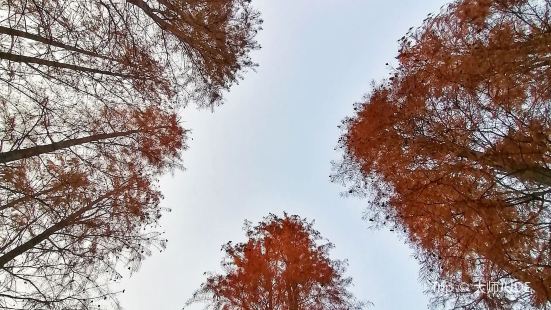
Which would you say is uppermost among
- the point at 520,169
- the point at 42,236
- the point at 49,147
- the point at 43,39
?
the point at 43,39

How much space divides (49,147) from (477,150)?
4.83 meters

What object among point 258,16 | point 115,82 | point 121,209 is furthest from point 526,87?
point 121,209

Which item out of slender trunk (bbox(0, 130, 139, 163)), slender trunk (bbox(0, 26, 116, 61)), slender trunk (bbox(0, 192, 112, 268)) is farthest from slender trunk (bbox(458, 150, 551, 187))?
slender trunk (bbox(0, 192, 112, 268))

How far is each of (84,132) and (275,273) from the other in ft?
14.2

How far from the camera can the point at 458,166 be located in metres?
4.75

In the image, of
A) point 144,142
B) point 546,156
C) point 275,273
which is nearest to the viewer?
Answer: point 546,156

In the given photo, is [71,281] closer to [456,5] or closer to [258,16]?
[258,16]

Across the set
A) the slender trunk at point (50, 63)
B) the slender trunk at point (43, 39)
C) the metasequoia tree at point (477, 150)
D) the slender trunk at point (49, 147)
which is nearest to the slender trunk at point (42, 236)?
the slender trunk at point (49, 147)

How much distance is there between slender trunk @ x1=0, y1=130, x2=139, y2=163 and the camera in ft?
15.2

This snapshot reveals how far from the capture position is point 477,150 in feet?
15.2

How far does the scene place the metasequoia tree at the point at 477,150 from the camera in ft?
13.2

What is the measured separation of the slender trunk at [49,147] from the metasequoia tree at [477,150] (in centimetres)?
397

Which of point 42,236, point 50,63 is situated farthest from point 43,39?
point 42,236

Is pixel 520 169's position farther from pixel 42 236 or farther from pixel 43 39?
pixel 42 236
